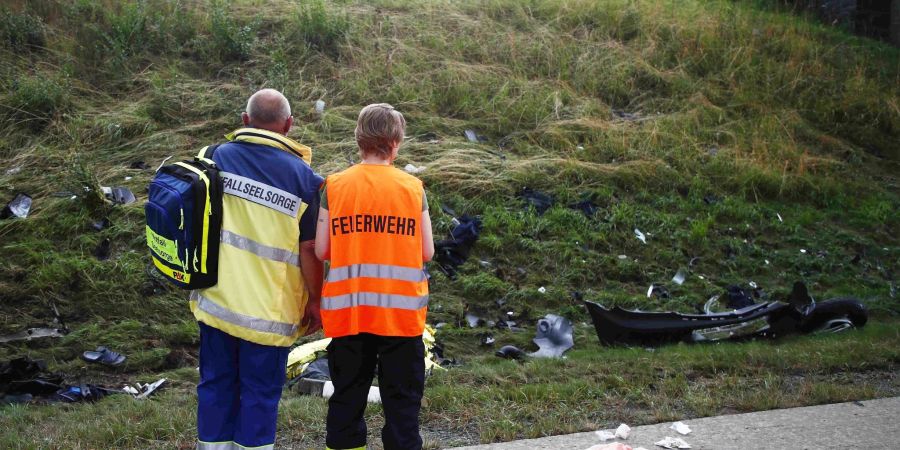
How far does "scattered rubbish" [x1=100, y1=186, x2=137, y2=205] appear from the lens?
837 cm

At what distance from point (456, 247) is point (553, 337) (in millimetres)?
1588

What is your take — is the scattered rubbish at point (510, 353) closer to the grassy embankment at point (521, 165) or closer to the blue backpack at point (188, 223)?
the grassy embankment at point (521, 165)

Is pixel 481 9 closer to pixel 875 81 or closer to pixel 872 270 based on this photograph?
pixel 875 81

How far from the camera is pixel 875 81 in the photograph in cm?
1291

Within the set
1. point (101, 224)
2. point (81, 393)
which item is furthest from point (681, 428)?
point (101, 224)

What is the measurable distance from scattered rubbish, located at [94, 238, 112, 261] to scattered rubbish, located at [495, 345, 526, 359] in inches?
143

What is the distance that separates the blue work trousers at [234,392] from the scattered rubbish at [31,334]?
3.42m

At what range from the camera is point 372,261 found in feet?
12.5

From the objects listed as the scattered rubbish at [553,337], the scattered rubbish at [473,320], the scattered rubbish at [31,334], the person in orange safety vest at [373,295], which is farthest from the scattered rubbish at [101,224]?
the person in orange safety vest at [373,295]

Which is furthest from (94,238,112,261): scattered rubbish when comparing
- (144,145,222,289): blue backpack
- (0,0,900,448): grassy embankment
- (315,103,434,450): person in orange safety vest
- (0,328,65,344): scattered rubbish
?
(315,103,434,450): person in orange safety vest

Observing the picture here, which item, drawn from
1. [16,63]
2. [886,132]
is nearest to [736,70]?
[886,132]

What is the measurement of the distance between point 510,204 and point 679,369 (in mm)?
3429

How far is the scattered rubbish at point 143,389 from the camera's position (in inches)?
228

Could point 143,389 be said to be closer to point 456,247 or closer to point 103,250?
point 103,250
